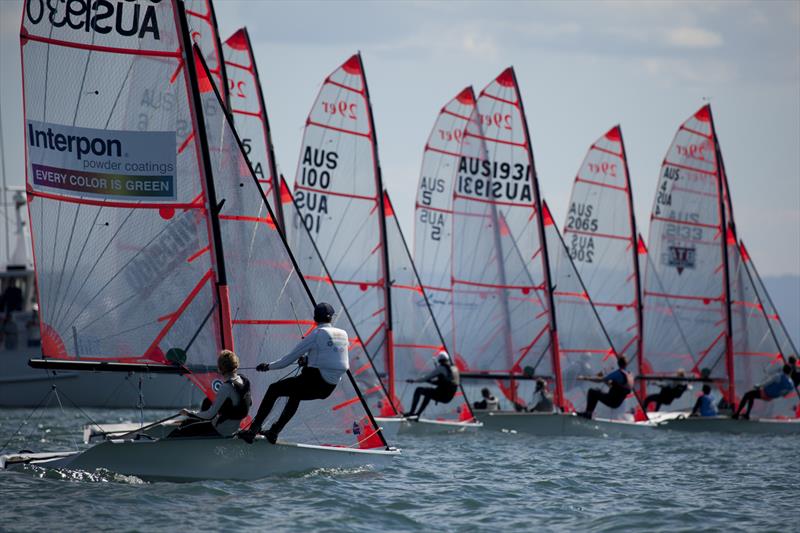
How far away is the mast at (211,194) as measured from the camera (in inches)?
492

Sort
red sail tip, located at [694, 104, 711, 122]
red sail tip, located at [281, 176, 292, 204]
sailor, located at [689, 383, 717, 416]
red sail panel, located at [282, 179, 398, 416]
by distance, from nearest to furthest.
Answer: red sail panel, located at [282, 179, 398, 416], red sail tip, located at [281, 176, 292, 204], sailor, located at [689, 383, 717, 416], red sail tip, located at [694, 104, 711, 122]

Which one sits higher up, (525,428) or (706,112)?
(706,112)

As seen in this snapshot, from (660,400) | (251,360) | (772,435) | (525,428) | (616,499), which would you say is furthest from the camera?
(660,400)

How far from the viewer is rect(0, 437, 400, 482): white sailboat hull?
11.1 m

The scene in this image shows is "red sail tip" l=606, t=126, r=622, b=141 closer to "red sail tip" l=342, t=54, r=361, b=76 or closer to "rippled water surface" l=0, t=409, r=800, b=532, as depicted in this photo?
"red sail tip" l=342, t=54, r=361, b=76

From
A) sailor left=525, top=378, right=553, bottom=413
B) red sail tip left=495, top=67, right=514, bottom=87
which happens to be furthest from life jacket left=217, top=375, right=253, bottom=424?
red sail tip left=495, top=67, right=514, bottom=87

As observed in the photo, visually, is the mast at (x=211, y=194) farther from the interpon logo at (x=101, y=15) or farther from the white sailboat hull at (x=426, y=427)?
the white sailboat hull at (x=426, y=427)

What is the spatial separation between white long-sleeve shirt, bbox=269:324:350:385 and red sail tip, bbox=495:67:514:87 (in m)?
13.2

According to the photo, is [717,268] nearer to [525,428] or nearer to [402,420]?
[525,428]

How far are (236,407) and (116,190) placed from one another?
103 inches

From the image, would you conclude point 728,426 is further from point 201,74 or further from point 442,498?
point 201,74

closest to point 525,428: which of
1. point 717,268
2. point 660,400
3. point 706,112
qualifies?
point 660,400

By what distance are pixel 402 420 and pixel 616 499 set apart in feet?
24.5

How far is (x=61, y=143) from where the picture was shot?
12.4 metres
